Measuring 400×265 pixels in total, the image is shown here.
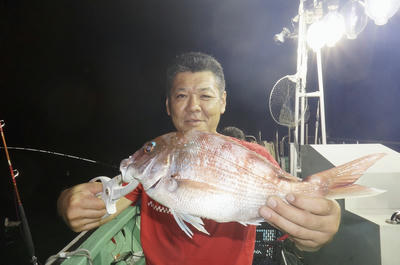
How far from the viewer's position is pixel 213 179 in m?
1.04

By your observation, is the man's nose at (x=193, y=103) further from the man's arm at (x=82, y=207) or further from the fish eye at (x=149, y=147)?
the man's arm at (x=82, y=207)

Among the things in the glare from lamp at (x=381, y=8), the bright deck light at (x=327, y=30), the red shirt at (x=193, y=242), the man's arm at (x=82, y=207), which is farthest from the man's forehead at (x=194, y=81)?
the bright deck light at (x=327, y=30)

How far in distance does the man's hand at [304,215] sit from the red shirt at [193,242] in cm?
59

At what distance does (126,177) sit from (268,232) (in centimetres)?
230

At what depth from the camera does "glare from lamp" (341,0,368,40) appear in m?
3.61

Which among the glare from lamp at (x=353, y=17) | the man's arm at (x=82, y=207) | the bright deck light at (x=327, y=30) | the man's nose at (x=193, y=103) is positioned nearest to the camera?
the man's arm at (x=82, y=207)

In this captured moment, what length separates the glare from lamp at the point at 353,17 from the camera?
142 inches

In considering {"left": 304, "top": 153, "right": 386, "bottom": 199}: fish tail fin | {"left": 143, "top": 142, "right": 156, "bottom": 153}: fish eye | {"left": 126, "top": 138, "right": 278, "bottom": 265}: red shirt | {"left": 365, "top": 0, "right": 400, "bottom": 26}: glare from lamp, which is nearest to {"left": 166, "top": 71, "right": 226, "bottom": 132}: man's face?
{"left": 126, "top": 138, "right": 278, "bottom": 265}: red shirt

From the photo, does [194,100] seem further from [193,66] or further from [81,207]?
[81,207]

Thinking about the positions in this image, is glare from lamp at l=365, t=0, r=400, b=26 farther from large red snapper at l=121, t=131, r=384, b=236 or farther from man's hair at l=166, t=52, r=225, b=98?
large red snapper at l=121, t=131, r=384, b=236

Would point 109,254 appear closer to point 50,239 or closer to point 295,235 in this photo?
point 295,235

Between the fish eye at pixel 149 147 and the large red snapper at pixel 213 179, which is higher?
the fish eye at pixel 149 147

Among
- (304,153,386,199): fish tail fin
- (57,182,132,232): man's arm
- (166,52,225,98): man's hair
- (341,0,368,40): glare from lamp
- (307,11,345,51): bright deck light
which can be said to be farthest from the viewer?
(307,11,345,51): bright deck light

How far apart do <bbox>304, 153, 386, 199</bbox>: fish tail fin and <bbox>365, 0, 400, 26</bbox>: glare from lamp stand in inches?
133
